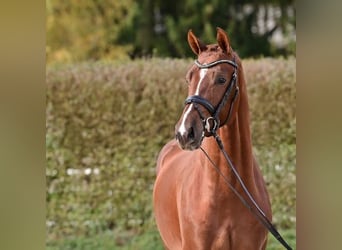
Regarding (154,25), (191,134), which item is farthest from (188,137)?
(154,25)

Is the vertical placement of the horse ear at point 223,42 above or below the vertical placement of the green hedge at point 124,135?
above

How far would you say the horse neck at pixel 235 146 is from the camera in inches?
69.5

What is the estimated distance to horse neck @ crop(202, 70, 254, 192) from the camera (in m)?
1.77

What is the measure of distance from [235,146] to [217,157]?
0.19 feet

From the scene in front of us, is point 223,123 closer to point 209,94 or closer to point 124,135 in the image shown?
point 209,94

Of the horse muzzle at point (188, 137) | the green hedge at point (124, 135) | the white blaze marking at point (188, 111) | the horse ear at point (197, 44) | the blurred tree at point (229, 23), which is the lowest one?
the green hedge at point (124, 135)

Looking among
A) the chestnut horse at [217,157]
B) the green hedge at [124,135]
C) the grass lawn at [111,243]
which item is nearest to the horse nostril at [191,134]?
the chestnut horse at [217,157]

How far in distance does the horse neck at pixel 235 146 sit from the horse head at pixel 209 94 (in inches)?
1.9

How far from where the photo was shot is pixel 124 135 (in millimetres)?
4598

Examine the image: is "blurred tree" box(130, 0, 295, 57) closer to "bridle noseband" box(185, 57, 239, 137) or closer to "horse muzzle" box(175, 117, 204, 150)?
"bridle noseband" box(185, 57, 239, 137)

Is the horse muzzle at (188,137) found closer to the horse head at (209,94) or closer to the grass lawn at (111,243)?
the horse head at (209,94)

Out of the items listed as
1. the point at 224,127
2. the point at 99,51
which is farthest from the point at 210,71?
the point at 99,51

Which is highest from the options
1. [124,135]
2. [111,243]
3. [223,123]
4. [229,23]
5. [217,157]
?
[229,23]

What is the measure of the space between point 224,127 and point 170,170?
0.69 m
